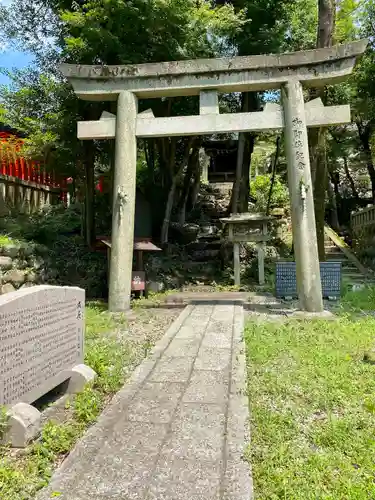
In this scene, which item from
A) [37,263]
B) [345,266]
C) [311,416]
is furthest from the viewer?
[345,266]

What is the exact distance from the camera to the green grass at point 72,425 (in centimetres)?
225

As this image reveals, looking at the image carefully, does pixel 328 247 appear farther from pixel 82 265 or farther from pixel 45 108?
pixel 45 108

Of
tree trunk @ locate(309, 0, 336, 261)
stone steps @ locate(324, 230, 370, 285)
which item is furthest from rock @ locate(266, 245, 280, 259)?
tree trunk @ locate(309, 0, 336, 261)

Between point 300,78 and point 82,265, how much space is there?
6.67 metres

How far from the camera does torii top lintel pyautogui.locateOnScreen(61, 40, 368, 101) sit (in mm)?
7465

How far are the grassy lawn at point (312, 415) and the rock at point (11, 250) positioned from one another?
5.19 metres

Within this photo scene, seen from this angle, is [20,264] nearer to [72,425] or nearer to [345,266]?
[72,425]

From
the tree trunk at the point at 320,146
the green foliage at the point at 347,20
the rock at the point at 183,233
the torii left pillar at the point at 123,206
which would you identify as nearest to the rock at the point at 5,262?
the torii left pillar at the point at 123,206

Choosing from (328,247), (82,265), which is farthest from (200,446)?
(328,247)

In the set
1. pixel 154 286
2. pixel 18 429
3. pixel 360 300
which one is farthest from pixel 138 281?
pixel 18 429

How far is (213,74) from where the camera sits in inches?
303

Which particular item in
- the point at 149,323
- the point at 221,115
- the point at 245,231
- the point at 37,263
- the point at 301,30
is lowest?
the point at 149,323

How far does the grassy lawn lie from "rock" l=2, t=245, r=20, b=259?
17.0 ft

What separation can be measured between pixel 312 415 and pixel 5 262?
21.8ft
